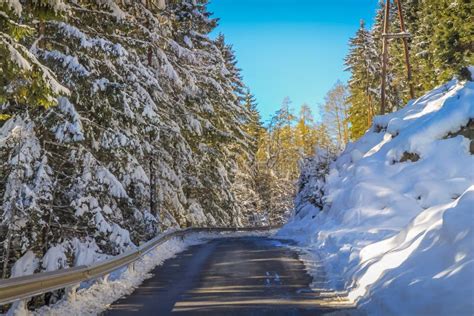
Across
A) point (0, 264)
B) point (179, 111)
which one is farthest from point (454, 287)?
point (179, 111)

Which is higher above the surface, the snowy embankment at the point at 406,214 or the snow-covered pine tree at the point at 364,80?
the snow-covered pine tree at the point at 364,80

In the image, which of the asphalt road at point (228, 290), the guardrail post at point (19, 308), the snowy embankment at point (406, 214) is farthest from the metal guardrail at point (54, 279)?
the snowy embankment at point (406, 214)

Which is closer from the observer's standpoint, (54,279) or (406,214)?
(54,279)

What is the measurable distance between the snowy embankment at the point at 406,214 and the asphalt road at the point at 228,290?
0.96 metres

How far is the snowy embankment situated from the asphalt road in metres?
0.96

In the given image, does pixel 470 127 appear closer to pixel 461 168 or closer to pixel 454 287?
pixel 461 168

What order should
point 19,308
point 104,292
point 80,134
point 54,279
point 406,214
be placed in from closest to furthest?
point 19,308
point 54,279
point 104,292
point 80,134
point 406,214

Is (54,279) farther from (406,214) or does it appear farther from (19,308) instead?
(406,214)

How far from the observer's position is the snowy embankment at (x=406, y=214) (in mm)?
6465

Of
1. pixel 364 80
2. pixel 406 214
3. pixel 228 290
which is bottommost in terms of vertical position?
pixel 228 290

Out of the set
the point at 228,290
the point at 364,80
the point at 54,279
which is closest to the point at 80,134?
the point at 54,279

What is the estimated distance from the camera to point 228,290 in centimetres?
938

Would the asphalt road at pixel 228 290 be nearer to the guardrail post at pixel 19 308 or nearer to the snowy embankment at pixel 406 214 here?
the snowy embankment at pixel 406 214

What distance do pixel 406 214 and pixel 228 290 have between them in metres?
7.89
